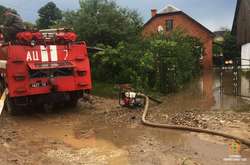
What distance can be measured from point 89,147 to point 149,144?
1.29 m

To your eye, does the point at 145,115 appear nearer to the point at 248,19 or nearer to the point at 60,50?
the point at 60,50

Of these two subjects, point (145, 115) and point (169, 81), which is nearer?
point (145, 115)

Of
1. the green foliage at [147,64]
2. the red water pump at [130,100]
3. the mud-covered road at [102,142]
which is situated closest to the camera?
the mud-covered road at [102,142]

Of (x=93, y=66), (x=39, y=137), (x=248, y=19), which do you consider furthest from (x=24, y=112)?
(x=248, y=19)

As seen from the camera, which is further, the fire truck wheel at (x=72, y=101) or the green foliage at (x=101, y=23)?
the green foliage at (x=101, y=23)

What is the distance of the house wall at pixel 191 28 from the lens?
40.7 m

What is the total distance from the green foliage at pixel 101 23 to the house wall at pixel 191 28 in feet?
54.4

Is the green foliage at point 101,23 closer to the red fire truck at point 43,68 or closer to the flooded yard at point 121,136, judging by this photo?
the flooded yard at point 121,136

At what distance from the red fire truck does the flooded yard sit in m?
0.75

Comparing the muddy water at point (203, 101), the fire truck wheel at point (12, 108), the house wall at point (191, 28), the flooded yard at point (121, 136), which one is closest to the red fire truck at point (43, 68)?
the fire truck wheel at point (12, 108)

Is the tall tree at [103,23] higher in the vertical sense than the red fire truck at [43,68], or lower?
higher

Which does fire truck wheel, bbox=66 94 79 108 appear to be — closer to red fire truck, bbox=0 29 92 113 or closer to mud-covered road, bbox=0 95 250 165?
red fire truck, bbox=0 29 92 113

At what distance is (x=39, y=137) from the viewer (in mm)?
9195

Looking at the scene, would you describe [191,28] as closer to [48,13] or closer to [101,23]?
[48,13]
